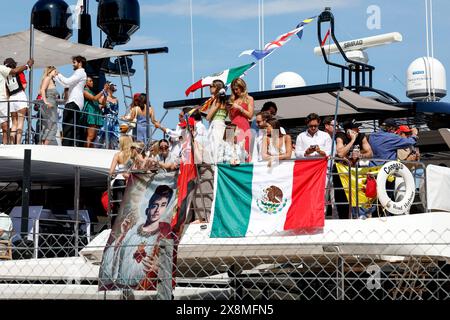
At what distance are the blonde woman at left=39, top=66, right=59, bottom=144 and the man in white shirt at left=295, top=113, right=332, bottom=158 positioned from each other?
5185 mm

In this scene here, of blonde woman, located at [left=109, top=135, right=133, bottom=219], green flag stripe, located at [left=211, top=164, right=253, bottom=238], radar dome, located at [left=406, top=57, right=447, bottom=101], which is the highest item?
radar dome, located at [left=406, top=57, right=447, bottom=101]

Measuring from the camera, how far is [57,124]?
16.4 meters

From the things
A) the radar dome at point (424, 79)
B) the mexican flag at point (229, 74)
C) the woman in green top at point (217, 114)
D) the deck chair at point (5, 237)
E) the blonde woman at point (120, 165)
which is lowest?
the deck chair at point (5, 237)

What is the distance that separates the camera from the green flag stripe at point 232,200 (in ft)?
34.3

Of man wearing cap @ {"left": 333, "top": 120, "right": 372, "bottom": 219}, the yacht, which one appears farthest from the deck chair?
man wearing cap @ {"left": 333, "top": 120, "right": 372, "bottom": 219}

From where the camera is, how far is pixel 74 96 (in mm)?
15734

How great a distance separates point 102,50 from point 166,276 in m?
9.73

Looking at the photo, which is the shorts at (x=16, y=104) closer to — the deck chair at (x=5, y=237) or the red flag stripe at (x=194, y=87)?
the deck chair at (x=5, y=237)

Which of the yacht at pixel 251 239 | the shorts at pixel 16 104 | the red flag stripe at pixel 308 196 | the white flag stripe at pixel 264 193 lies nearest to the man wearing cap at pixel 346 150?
the yacht at pixel 251 239

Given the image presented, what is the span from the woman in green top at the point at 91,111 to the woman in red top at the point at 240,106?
16.8ft

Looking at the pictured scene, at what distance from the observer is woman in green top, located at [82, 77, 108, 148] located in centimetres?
1620

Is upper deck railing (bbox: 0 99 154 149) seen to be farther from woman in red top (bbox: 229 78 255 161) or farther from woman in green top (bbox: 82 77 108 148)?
woman in red top (bbox: 229 78 255 161)

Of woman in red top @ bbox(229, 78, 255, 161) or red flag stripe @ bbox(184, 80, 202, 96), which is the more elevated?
red flag stripe @ bbox(184, 80, 202, 96)
